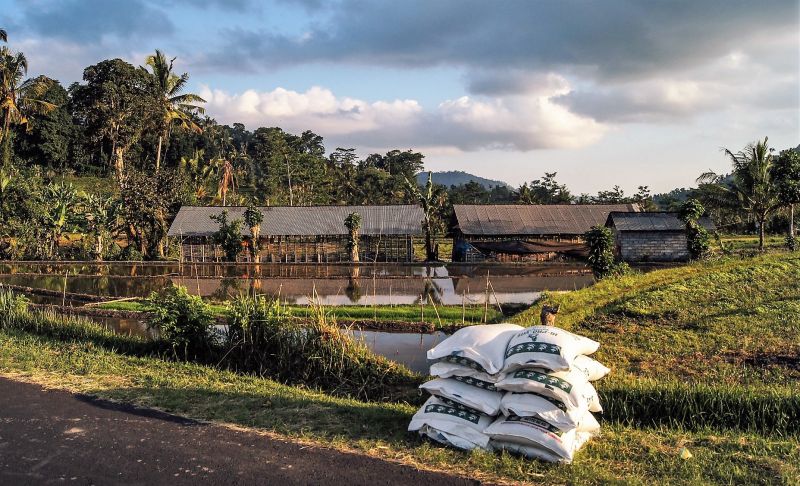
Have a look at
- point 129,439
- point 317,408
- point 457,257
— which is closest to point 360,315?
point 317,408

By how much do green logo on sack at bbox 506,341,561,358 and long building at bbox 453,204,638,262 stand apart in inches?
1088

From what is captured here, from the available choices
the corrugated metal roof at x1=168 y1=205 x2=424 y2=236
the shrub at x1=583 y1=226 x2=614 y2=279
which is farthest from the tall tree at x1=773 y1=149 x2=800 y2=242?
the corrugated metal roof at x1=168 y1=205 x2=424 y2=236

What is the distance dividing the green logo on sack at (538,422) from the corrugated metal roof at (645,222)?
27.9 m

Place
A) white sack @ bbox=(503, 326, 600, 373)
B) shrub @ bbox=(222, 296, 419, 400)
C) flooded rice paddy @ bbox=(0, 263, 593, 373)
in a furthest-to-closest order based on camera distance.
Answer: flooded rice paddy @ bbox=(0, 263, 593, 373) → shrub @ bbox=(222, 296, 419, 400) → white sack @ bbox=(503, 326, 600, 373)

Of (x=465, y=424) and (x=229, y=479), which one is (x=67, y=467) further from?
(x=465, y=424)

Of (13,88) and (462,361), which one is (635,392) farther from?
(13,88)

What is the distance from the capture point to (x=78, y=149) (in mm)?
55281

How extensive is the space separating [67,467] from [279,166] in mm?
47140

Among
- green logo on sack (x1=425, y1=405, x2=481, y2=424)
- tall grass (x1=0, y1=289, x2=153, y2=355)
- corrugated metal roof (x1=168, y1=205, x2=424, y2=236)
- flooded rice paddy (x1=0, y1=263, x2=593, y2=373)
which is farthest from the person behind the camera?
corrugated metal roof (x1=168, y1=205, x2=424, y2=236)

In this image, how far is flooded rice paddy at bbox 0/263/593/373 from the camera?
18641 millimetres

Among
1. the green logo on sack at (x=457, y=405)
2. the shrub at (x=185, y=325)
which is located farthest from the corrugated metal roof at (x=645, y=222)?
the green logo on sack at (x=457, y=405)

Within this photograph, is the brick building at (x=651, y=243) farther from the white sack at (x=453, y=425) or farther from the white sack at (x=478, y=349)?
the white sack at (x=453, y=425)

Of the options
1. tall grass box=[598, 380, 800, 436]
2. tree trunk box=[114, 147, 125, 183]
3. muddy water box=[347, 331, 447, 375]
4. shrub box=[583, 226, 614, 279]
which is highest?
tree trunk box=[114, 147, 125, 183]

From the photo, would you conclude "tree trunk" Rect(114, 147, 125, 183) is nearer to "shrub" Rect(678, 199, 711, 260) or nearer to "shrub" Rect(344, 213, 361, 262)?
"shrub" Rect(344, 213, 361, 262)
